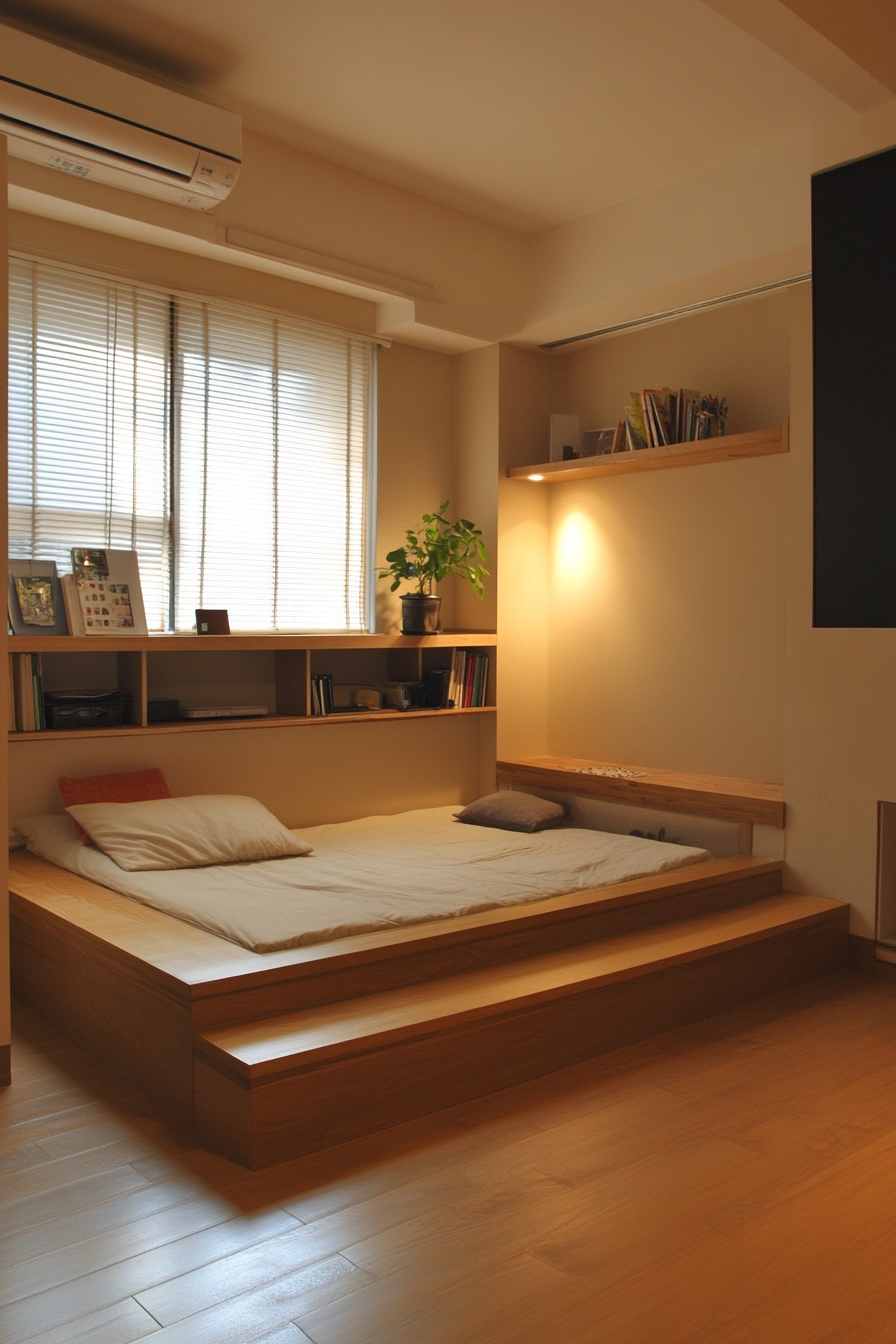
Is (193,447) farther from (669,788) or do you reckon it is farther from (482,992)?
(482,992)

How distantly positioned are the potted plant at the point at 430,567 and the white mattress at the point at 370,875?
955 mm

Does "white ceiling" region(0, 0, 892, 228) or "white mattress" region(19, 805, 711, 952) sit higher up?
"white ceiling" region(0, 0, 892, 228)

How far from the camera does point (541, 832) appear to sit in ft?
14.5

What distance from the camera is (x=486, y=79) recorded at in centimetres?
347

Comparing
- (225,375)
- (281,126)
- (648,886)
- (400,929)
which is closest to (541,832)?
(648,886)

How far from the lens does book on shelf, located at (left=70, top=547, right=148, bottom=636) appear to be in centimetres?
377

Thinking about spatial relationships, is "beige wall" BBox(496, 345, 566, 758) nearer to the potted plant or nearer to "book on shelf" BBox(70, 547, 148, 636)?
the potted plant

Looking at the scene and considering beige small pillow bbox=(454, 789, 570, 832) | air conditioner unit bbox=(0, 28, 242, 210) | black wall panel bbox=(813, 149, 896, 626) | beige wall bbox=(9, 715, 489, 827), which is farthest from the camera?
beige small pillow bbox=(454, 789, 570, 832)

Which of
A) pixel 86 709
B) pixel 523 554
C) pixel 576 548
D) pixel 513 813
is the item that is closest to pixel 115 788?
pixel 86 709

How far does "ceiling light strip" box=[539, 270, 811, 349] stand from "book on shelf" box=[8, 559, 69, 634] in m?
2.66

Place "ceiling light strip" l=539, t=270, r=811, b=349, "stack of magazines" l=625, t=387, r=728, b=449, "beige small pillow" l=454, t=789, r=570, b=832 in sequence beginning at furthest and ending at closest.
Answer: "beige small pillow" l=454, t=789, r=570, b=832
"stack of magazines" l=625, t=387, r=728, b=449
"ceiling light strip" l=539, t=270, r=811, b=349

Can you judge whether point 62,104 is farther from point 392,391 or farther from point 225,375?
point 392,391

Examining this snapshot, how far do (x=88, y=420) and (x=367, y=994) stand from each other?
2.47 meters

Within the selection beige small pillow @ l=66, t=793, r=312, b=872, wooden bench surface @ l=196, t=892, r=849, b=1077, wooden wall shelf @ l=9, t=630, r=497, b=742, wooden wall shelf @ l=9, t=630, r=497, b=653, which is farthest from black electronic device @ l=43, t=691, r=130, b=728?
wooden bench surface @ l=196, t=892, r=849, b=1077
